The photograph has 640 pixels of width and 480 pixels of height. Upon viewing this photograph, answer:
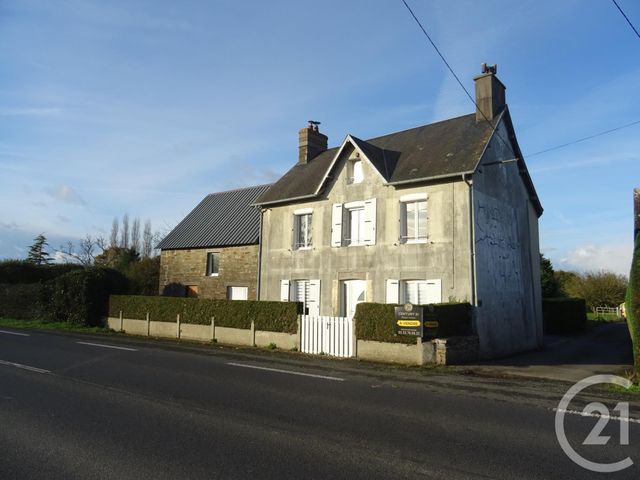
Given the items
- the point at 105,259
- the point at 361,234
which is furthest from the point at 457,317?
the point at 105,259

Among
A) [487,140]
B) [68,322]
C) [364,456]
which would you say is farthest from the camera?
[68,322]

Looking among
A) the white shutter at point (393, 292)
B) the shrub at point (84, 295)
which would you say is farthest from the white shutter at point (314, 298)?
the shrub at point (84, 295)

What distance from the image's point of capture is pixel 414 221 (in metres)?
16.9

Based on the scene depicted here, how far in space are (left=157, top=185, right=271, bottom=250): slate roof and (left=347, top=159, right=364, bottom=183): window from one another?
711cm

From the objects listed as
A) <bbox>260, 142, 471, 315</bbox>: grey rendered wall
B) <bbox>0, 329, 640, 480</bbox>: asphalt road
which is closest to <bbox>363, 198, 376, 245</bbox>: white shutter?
<bbox>260, 142, 471, 315</bbox>: grey rendered wall

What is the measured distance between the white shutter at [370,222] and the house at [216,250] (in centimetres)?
756

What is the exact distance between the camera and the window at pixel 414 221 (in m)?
16.7

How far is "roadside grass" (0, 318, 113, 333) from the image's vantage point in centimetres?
2253

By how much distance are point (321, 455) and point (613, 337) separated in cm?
2517

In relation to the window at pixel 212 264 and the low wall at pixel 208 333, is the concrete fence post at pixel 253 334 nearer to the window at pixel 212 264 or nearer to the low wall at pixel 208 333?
the low wall at pixel 208 333

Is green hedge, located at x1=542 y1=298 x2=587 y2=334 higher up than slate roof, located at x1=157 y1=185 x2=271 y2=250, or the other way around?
slate roof, located at x1=157 y1=185 x2=271 y2=250

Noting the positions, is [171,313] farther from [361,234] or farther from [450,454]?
[450,454]

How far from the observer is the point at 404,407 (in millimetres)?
7383

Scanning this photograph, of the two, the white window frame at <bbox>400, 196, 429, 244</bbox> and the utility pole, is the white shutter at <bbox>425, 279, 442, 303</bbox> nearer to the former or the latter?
the white window frame at <bbox>400, 196, 429, 244</bbox>
